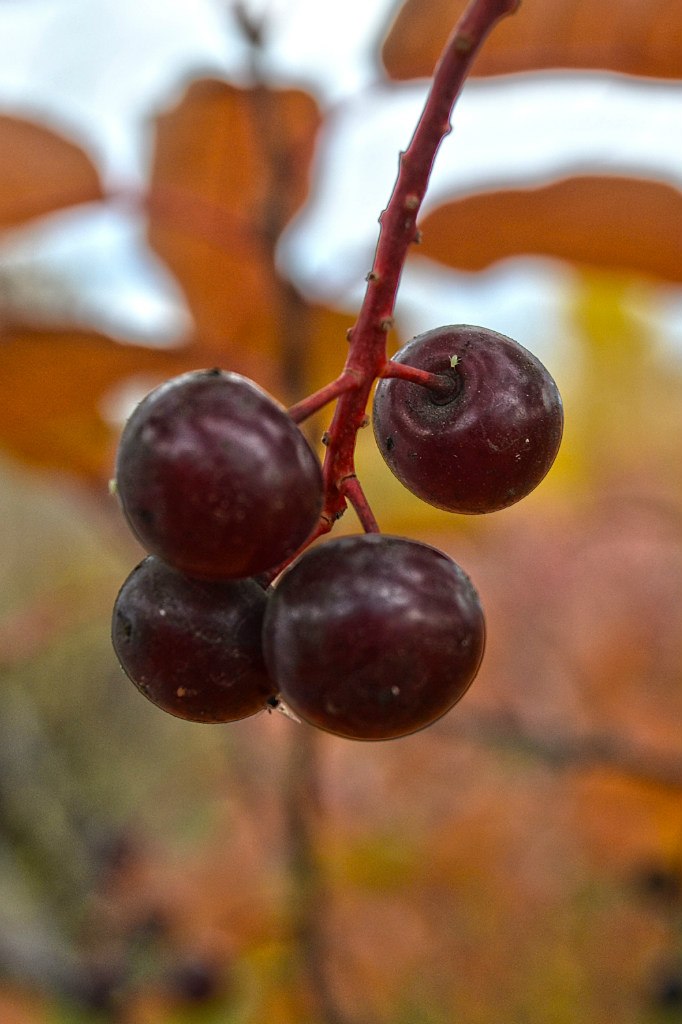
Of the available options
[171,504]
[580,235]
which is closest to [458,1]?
[580,235]

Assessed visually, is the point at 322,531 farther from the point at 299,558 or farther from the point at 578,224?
the point at 578,224

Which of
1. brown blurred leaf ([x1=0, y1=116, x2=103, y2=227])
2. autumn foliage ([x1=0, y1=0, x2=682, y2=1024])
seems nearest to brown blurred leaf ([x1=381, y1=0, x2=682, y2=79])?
autumn foliage ([x1=0, y1=0, x2=682, y2=1024])

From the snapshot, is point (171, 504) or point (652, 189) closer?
→ point (171, 504)

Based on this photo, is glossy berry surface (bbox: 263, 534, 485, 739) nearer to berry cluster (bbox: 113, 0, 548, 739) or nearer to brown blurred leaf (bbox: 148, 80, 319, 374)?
berry cluster (bbox: 113, 0, 548, 739)

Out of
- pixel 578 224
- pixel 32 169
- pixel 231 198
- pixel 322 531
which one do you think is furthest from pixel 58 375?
pixel 322 531

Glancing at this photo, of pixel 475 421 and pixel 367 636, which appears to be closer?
pixel 367 636

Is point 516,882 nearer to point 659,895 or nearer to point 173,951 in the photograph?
point 659,895
